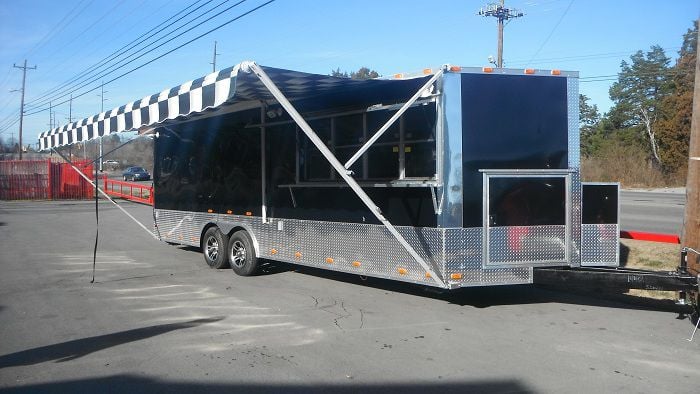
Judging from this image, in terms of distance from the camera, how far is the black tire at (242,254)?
31.0ft

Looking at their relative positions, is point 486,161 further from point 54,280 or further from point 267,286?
point 54,280

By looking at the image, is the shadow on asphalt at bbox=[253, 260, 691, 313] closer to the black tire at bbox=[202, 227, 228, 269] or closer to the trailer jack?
the trailer jack

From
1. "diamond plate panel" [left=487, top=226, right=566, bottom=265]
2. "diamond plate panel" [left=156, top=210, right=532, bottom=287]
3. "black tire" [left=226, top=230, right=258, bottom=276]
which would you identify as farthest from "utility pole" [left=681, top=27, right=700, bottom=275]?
"black tire" [left=226, top=230, right=258, bottom=276]

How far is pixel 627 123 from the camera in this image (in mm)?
58031

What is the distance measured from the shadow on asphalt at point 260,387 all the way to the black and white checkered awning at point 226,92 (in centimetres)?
315

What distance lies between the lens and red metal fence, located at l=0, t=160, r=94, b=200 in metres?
30.4

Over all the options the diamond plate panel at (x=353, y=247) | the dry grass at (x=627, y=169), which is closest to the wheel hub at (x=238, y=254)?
the diamond plate panel at (x=353, y=247)

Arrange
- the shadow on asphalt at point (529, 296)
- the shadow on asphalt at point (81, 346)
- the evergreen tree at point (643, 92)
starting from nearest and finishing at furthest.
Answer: the shadow on asphalt at point (81, 346) < the shadow on asphalt at point (529, 296) < the evergreen tree at point (643, 92)

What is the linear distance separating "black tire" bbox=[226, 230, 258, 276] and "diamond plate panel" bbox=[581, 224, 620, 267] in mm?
4909

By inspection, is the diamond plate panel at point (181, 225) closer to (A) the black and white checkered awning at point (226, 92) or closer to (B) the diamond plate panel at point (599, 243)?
(A) the black and white checkered awning at point (226, 92)

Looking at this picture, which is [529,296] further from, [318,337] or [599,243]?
[318,337]

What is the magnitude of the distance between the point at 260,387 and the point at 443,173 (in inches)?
127

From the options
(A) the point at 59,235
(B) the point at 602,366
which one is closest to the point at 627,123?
(A) the point at 59,235

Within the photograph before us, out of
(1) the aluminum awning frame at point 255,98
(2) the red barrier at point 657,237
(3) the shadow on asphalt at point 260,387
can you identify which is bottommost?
(3) the shadow on asphalt at point 260,387
